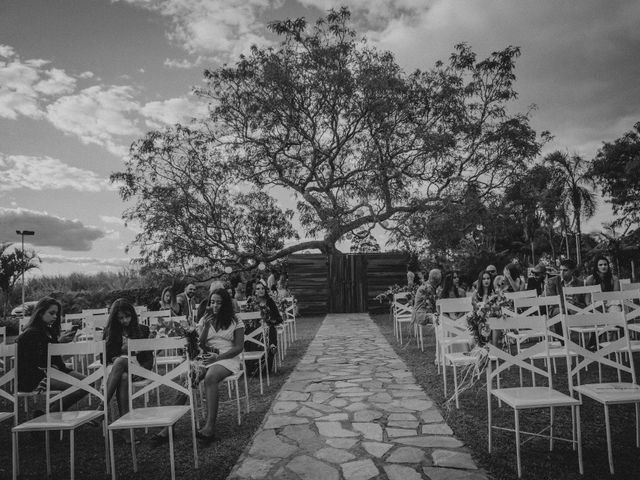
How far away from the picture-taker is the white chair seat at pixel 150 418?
11.4ft

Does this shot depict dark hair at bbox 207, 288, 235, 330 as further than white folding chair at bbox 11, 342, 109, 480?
Yes

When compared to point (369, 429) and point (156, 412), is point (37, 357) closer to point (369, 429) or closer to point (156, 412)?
point (156, 412)

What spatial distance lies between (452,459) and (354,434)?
1.00 meters

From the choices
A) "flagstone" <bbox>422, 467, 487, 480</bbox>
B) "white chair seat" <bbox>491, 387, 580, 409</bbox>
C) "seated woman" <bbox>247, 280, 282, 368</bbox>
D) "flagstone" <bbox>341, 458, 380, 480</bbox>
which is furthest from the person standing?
"white chair seat" <bbox>491, 387, 580, 409</bbox>

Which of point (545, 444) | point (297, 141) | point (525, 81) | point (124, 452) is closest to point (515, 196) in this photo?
point (525, 81)

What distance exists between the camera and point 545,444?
12.7 feet

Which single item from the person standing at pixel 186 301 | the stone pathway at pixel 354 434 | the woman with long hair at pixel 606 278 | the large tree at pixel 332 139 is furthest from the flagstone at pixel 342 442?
the large tree at pixel 332 139

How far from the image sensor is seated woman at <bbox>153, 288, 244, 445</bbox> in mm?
4608

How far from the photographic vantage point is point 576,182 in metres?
25.8

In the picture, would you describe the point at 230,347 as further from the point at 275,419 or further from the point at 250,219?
the point at 250,219

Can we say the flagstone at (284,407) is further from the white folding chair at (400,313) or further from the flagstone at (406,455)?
the white folding chair at (400,313)

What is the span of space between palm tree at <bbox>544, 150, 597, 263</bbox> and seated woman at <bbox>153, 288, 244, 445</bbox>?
25.2 metres

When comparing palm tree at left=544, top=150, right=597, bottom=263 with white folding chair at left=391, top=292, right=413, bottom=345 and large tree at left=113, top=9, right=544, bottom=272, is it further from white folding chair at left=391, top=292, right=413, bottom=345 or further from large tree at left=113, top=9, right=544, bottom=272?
white folding chair at left=391, top=292, right=413, bottom=345

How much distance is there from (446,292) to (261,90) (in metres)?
12.1
